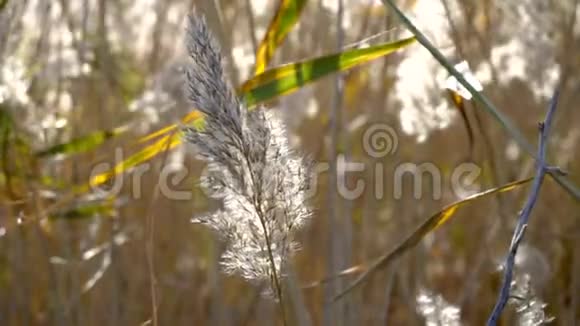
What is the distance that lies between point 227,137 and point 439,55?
9.5 inches

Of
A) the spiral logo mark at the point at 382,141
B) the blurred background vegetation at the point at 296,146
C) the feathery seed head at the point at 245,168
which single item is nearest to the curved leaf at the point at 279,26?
the blurred background vegetation at the point at 296,146

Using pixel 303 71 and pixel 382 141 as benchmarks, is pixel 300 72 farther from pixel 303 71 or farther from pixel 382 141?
pixel 382 141

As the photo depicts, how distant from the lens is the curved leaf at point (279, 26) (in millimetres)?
1138

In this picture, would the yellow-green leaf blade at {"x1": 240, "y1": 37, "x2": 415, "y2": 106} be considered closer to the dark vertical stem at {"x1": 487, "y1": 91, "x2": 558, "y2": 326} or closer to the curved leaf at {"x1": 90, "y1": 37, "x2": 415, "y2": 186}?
the curved leaf at {"x1": 90, "y1": 37, "x2": 415, "y2": 186}

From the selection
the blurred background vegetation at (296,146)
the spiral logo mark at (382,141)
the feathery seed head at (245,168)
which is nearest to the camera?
the feathery seed head at (245,168)

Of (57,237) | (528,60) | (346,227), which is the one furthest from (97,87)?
(528,60)

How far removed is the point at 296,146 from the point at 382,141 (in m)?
0.19

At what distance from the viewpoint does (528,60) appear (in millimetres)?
1516

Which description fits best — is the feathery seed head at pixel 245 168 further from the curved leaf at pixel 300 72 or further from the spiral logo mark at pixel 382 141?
the spiral logo mark at pixel 382 141

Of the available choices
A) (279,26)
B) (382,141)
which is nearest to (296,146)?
(382,141)

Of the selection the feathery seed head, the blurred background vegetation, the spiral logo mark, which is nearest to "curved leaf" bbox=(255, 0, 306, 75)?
the blurred background vegetation

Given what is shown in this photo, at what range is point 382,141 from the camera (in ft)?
6.34

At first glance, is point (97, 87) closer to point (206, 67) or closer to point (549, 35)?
point (549, 35)

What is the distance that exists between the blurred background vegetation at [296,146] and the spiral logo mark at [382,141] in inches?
1.0
